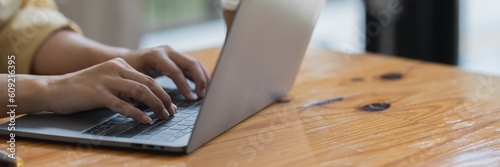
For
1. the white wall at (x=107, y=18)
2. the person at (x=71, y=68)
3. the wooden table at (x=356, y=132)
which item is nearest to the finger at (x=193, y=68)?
the person at (x=71, y=68)

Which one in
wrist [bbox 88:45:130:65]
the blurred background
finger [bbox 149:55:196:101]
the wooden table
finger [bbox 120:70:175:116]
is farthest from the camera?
the blurred background

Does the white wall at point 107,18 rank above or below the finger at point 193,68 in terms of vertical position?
below

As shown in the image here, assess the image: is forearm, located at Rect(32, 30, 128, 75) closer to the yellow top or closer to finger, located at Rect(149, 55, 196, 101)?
the yellow top

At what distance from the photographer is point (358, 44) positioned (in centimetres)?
245

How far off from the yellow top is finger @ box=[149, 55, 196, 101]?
0.33 m

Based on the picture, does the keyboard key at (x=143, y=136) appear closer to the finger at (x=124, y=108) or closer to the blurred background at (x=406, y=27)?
the finger at (x=124, y=108)

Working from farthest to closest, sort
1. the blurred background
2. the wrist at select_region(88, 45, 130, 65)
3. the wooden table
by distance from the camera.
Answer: the blurred background < the wrist at select_region(88, 45, 130, 65) < the wooden table

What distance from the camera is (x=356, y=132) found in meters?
0.63

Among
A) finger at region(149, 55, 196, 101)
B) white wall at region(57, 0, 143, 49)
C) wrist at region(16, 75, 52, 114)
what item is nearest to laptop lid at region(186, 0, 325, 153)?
finger at region(149, 55, 196, 101)

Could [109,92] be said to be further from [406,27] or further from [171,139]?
[406,27]

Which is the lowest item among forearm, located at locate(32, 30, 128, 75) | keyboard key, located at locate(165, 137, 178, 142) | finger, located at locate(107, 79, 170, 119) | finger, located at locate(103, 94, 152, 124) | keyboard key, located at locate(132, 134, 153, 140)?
forearm, located at locate(32, 30, 128, 75)

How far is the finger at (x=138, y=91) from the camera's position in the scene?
633mm

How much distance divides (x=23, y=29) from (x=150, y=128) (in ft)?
1.75

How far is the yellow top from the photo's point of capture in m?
0.98
